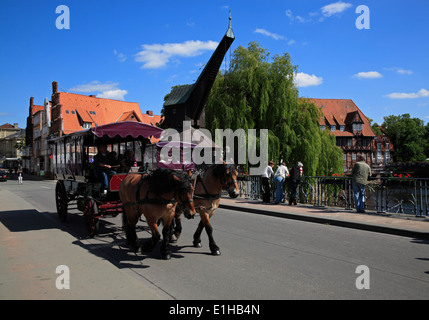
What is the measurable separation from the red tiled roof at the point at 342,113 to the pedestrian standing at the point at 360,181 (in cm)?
6212

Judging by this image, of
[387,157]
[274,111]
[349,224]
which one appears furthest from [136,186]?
[387,157]

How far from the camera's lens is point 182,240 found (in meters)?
7.87

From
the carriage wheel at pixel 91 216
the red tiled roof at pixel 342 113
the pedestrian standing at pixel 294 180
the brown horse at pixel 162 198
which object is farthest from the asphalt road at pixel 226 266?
the red tiled roof at pixel 342 113

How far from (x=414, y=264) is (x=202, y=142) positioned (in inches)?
677

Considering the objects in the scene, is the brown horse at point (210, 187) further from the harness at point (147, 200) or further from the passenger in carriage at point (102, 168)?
the passenger in carriage at point (102, 168)

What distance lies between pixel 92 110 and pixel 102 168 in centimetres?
5447

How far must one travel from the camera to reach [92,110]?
5841cm

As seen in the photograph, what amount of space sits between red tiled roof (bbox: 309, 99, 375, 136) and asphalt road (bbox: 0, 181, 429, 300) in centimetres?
6687

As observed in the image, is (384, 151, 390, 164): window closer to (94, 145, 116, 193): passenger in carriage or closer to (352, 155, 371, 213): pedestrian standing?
(352, 155, 371, 213): pedestrian standing

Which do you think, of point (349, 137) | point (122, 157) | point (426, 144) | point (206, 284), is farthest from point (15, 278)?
point (426, 144)

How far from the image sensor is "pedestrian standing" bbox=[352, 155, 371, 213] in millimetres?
11328

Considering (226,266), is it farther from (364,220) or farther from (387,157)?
(387,157)

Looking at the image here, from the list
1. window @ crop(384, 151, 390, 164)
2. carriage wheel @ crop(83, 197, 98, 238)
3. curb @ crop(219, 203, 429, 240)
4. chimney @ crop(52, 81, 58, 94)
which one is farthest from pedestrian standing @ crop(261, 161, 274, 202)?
window @ crop(384, 151, 390, 164)
